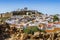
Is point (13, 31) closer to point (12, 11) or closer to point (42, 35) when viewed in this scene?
point (42, 35)

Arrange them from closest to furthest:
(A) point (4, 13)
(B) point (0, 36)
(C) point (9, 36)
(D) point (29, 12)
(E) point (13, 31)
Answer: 1. (B) point (0, 36)
2. (C) point (9, 36)
3. (E) point (13, 31)
4. (A) point (4, 13)
5. (D) point (29, 12)

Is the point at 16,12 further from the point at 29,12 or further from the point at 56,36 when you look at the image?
the point at 56,36

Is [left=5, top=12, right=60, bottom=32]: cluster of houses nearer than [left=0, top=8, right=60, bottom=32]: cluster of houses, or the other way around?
[left=5, top=12, right=60, bottom=32]: cluster of houses

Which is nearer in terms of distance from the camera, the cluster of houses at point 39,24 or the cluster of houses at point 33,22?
the cluster of houses at point 39,24

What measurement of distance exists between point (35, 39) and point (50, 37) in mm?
778

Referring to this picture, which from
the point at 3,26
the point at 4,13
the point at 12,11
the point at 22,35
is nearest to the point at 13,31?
the point at 3,26

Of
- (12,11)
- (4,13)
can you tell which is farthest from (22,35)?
(12,11)

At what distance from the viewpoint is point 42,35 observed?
14414 millimetres

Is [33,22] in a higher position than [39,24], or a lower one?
lower

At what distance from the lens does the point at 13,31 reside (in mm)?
15781

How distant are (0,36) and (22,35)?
3.65ft

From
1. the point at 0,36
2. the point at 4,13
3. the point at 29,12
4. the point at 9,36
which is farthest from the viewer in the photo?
the point at 29,12

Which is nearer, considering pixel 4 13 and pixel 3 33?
pixel 3 33

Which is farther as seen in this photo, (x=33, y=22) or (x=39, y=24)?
(x=33, y=22)
